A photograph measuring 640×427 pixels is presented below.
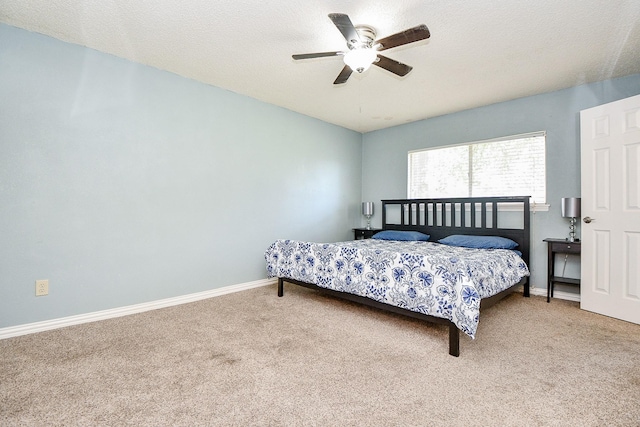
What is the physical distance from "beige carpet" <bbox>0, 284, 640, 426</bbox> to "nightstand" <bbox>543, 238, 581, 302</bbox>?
0.52 meters

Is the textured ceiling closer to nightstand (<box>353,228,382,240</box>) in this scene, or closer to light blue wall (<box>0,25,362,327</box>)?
light blue wall (<box>0,25,362,327</box>)

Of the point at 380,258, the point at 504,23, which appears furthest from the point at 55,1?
the point at 504,23

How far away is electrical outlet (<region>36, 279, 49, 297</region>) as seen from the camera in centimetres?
244

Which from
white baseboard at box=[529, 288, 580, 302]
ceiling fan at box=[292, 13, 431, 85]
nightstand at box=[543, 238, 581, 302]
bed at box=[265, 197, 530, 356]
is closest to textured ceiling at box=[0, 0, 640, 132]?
ceiling fan at box=[292, 13, 431, 85]

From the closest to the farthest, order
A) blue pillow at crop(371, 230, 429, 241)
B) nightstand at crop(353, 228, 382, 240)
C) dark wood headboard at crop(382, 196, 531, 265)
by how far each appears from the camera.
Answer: dark wood headboard at crop(382, 196, 531, 265)
blue pillow at crop(371, 230, 429, 241)
nightstand at crop(353, 228, 382, 240)

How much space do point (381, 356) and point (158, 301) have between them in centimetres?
234

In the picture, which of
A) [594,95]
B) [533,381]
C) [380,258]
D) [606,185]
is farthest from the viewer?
[594,95]

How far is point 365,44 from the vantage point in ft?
7.54

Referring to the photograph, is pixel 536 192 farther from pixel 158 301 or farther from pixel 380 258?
pixel 158 301

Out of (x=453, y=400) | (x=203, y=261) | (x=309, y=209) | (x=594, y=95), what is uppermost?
(x=594, y=95)

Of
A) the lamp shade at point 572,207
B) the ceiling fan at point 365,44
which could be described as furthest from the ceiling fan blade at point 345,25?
the lamp shade at point 572,207

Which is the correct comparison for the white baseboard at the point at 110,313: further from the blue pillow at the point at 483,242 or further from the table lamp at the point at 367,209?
the blue pillow at the point at 483,242

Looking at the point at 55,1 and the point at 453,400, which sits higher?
the point at 55,1

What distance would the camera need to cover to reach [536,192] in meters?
3.69
